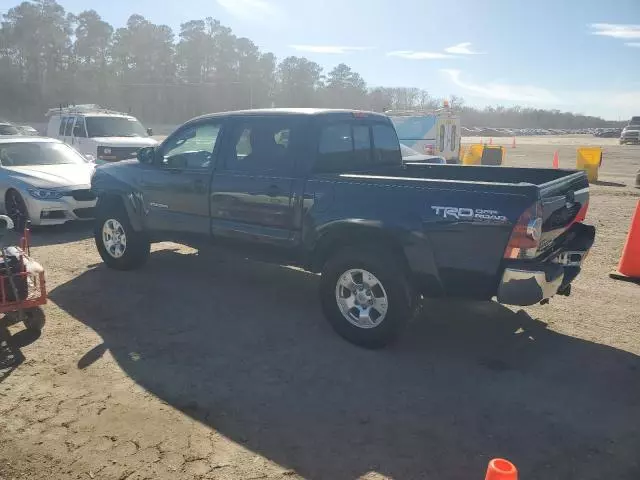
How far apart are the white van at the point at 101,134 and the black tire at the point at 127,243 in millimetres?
6067

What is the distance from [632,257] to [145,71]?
3033 inches

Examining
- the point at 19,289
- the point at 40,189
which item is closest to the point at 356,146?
the point at 19,289

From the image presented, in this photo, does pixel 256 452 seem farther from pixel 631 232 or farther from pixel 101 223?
pixel 631 232

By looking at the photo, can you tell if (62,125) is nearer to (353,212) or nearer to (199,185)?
(199,185)

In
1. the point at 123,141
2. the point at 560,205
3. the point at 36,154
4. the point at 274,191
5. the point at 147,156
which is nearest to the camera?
the point at 560,205

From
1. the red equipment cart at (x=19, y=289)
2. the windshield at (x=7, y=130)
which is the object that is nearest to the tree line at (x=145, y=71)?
the windshield at (x=7, y=130)

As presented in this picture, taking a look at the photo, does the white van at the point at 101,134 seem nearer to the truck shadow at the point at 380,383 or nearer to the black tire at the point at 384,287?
the truck shadow at the point at 380,383

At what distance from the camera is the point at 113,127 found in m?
13.6

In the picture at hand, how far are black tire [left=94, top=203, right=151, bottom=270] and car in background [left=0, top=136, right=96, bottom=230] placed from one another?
1.98 metres

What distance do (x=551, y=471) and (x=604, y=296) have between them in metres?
3.50

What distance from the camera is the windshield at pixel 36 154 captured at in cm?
930

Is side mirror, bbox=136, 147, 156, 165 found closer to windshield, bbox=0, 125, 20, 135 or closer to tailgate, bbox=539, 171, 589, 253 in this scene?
tailgate, bbox=539, 171, 589, 253

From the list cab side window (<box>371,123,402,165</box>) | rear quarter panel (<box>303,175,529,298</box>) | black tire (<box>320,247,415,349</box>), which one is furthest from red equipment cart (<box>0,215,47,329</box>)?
cab side window (<box>371,123,402,165</box>)

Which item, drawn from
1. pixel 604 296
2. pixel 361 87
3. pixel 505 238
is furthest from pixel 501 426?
pixel 361 87
